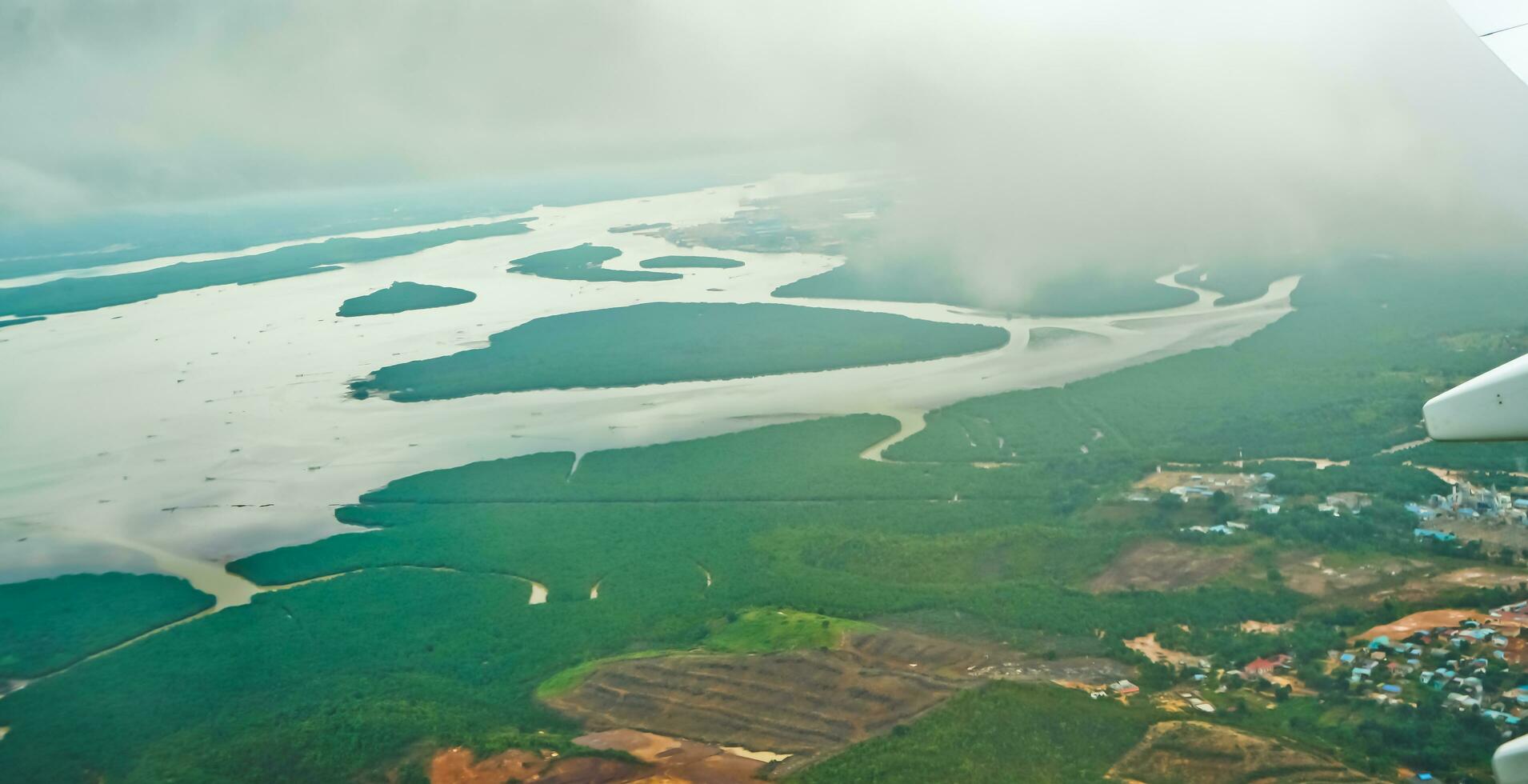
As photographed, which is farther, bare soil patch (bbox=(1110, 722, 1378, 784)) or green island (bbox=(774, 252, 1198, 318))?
green island (bbox=(774, 252, 1198, 318))

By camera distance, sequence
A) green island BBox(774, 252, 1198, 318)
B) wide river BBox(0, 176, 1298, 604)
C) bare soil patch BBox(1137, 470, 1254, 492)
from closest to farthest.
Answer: bare soil patch BBox(1137, 470, 1254, 492)
wide river BBox(0, 176, 1298, 604)
green island BBox(774, 252, 1198, 318)

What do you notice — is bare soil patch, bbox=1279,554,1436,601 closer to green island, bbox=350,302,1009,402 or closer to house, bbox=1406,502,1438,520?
house, bbox=1406,502,1438,520

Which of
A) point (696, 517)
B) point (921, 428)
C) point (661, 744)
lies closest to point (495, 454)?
point (696, 517)

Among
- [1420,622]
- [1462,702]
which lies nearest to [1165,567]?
[1420,622]

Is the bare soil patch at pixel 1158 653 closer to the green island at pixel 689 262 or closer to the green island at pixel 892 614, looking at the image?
the green island at pixel 892 614

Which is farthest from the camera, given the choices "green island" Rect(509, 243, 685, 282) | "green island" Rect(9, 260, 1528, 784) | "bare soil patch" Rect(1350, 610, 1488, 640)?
"green island" Rect(509, 243, 685, 282)

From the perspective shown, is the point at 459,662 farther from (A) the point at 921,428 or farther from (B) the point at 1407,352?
(B) the point at 1407,352

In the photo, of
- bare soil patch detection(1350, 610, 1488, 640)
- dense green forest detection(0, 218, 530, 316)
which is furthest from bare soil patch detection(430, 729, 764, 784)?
dense green forest detection(0, 218, 530, 316)
